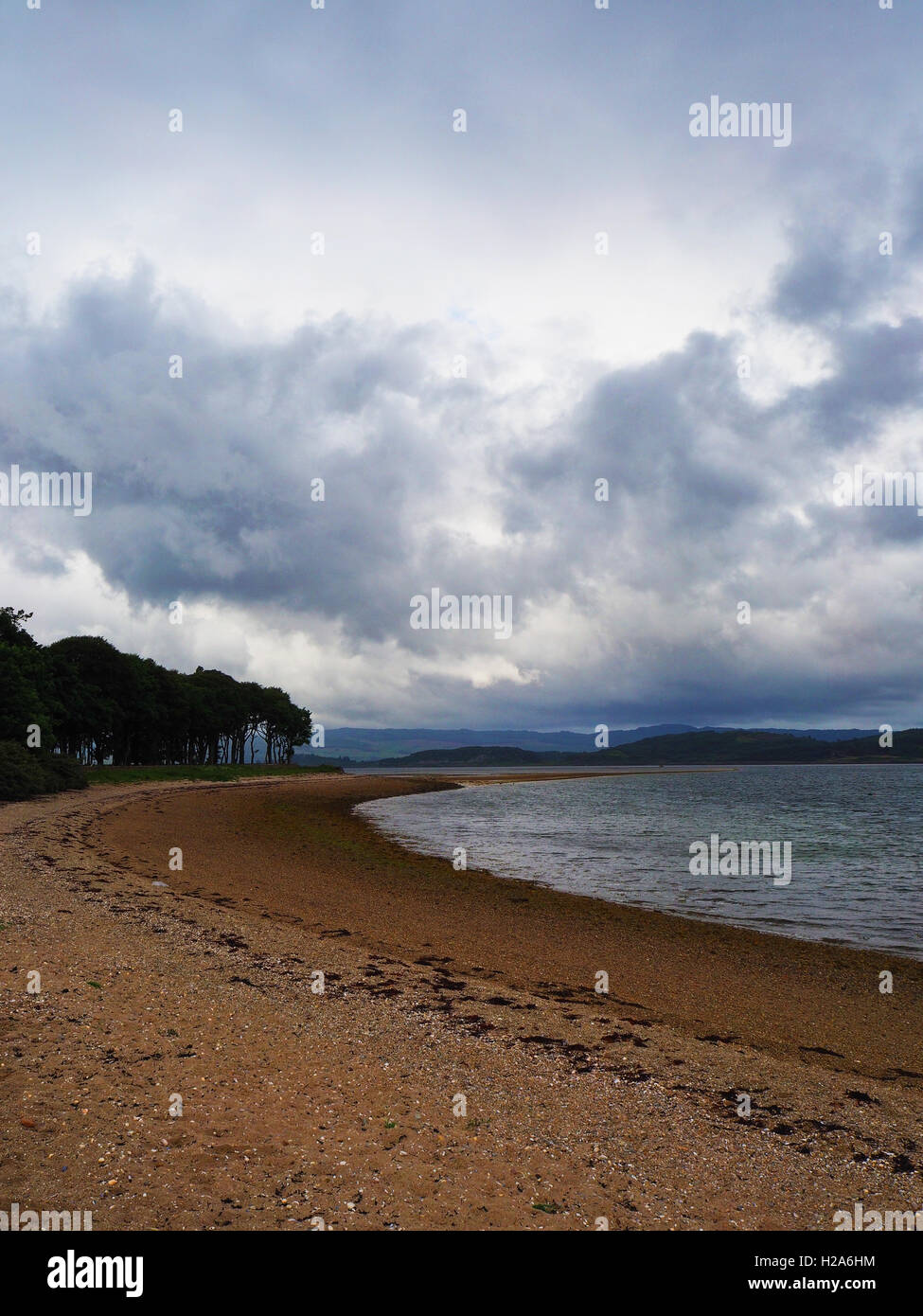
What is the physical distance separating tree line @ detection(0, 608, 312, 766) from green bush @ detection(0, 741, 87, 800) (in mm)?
1791

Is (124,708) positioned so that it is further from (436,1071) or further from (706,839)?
(436,1071)

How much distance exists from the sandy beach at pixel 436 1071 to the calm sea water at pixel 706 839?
3756 millimetres

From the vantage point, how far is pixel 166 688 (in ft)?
326

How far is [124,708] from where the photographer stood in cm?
8675

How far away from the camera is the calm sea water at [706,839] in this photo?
67.6 ft

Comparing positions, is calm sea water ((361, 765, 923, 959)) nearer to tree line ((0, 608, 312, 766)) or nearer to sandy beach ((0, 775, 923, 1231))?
sandy beach ((0, 775, 923, 1231))

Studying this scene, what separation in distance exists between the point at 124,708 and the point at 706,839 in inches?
2915

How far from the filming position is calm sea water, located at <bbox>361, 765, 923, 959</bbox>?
20.6 m

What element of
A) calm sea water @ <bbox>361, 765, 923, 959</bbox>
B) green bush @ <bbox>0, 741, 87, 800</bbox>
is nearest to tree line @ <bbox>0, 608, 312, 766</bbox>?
green bush @ <bbox>0, 741, 87, 800</bbox>

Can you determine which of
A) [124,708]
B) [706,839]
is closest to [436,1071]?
[706,839]

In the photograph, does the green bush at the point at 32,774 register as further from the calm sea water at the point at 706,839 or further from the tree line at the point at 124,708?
the calm sea water at the point at 706,839

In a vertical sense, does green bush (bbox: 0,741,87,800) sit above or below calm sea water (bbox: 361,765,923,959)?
above
